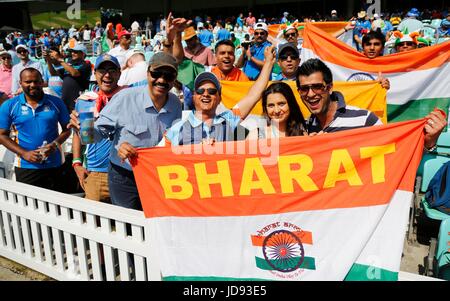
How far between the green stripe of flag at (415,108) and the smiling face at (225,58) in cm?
247

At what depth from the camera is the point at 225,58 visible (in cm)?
549

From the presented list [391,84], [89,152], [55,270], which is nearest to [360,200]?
[89,152]

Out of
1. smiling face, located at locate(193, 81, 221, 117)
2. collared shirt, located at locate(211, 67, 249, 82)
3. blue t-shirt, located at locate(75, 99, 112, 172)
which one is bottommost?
blue t-shirt, located at locate(75, 99, 112, 172)

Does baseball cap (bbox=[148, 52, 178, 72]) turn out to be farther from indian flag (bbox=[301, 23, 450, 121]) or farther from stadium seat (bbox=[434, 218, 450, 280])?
indian flag (bbox=[301, 23, 450, 121])

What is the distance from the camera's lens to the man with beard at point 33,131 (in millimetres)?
4488

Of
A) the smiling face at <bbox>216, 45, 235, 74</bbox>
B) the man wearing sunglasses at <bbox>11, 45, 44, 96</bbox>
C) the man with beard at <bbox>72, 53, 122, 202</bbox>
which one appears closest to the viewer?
the man with beard at <bbox>72, 53, 122, 202</bbox>

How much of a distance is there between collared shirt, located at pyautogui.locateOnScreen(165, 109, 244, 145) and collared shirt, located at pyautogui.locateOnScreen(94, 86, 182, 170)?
239 millimetres

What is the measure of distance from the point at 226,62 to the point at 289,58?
895 millimetres

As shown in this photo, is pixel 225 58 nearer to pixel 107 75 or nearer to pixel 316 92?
pixel 107 75

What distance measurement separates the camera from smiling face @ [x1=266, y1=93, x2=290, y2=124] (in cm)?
334

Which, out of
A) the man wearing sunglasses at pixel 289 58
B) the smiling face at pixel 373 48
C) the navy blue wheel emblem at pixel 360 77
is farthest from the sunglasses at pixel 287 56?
the smiling face at pixel 373 48

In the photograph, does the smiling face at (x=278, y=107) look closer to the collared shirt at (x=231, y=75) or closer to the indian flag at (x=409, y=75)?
the collared shirt at (x=231, y=75)

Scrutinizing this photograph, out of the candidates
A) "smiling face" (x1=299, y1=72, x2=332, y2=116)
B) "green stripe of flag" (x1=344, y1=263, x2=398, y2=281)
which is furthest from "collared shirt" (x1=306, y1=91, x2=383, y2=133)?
"green stripe of flag" (x1=344, y1=263, x2=398, y2=281)
